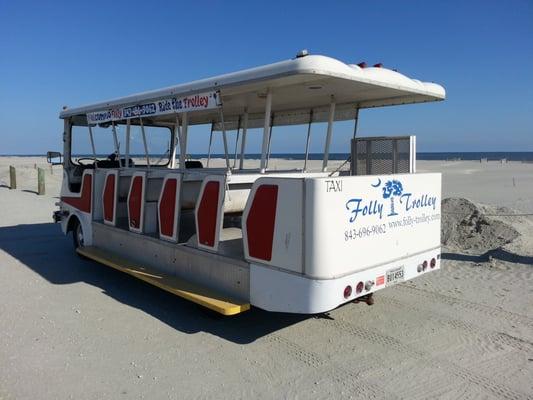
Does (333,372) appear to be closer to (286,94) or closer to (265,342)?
(265,342)

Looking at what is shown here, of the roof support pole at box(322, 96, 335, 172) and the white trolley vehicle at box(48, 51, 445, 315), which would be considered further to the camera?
the roof support pole at box(322, 96, 335, 172)

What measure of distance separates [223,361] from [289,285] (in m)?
0.86

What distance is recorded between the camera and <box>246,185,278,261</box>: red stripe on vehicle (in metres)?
4.23

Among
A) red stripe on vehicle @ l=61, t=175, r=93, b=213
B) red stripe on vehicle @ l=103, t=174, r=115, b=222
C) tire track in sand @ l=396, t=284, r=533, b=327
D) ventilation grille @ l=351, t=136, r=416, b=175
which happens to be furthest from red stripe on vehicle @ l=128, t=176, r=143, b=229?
tire track in sand @ l=396, t=284, r=533, b=327

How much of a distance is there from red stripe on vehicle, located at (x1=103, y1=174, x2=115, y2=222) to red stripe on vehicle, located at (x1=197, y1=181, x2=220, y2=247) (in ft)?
7.34

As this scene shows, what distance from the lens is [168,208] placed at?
5613 mm

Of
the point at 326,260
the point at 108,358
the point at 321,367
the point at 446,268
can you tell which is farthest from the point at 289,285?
the point at 446,268

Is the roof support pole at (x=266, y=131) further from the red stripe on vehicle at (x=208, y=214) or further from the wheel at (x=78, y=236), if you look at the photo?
the wheel at (x=78, y=236)

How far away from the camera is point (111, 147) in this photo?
7398 mm

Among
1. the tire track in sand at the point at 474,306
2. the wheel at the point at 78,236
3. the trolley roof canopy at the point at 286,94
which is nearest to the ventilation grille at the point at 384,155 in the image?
the trolley roof canopy at the point at 286,94

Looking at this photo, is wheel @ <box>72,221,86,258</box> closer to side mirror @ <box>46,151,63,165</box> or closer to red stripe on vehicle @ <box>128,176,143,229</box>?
side mirror @ <box>46,151,63,165</box>

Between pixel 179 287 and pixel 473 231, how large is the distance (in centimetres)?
589

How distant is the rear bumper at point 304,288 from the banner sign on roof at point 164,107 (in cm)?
173

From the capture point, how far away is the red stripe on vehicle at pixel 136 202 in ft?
20.2
